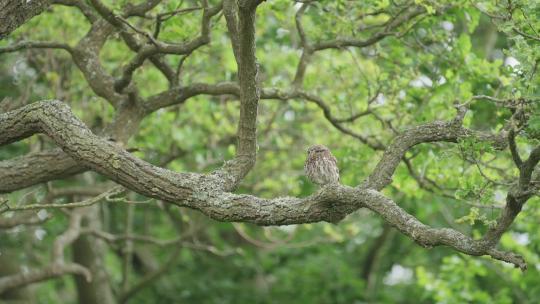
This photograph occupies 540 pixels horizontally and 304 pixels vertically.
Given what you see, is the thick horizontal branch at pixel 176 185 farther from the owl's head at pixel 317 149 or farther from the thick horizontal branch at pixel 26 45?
the thick horizontal branch at pixel 26 45

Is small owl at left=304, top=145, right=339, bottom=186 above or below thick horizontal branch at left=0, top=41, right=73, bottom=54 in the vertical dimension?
below

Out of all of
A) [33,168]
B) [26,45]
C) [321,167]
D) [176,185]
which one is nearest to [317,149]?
[321,167]

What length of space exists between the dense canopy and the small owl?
555 mm

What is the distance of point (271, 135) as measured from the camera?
13039mm

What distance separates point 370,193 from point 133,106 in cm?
314

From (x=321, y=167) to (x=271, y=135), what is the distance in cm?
629

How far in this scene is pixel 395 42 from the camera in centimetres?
834

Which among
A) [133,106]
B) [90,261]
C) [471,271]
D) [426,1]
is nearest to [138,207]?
[90,261]

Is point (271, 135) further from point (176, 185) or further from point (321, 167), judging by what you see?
point (176, 185)

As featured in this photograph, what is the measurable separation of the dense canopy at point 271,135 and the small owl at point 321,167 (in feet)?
1.82

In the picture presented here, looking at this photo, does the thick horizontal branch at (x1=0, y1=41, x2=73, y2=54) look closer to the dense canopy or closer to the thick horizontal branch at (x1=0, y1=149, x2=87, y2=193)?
the dense canopy

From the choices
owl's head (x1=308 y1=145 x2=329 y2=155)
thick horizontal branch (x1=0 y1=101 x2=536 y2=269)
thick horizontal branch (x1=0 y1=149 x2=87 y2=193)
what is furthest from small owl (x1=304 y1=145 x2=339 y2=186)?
thick horizontal branch (x1=0 y1=149 x2=87 y2=193)

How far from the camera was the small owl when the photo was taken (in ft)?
22.0

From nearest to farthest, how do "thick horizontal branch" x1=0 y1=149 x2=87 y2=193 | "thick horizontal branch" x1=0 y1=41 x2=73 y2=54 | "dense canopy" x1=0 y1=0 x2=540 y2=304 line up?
"dense canopy" x1=0 y1=0 x2=540 y2=304
"thick horizontal branch" x1=0 y1=149 x2=87 y2=193
"thick horizontal branch" x1=0 y1=41 x2=73 y2=54
